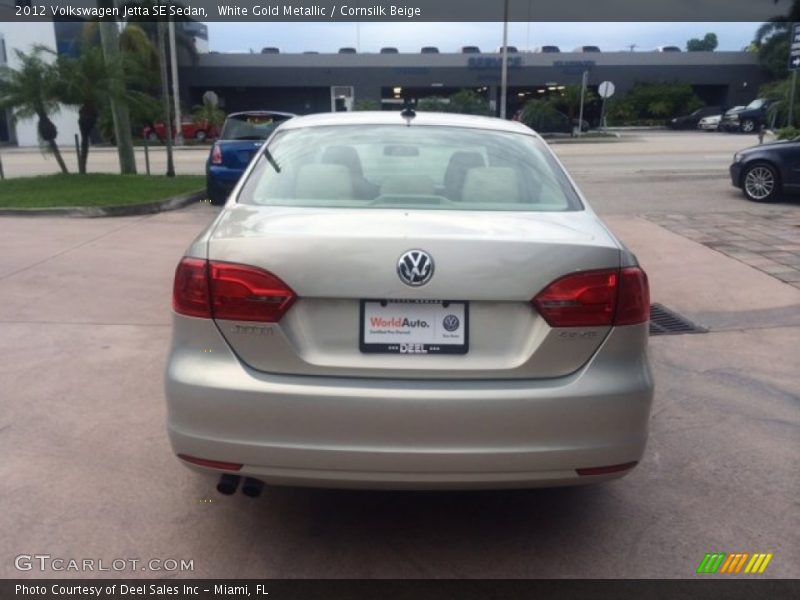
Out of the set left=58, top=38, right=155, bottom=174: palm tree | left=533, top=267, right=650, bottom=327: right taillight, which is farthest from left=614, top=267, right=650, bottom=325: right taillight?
left=58, top=38, right=155, bottom=174: palm tree

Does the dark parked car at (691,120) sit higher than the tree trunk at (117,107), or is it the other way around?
the tree trunk at (117,107)

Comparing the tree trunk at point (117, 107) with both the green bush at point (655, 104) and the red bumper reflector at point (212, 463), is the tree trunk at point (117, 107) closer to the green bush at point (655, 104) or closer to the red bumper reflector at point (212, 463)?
the red bumper reflector at point (212, 463)

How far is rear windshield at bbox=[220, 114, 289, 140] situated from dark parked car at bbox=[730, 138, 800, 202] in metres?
7.93

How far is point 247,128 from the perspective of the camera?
512 inches

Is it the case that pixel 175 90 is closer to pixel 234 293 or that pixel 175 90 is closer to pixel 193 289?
pixel 193 289

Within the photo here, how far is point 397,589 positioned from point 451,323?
1.03 metres

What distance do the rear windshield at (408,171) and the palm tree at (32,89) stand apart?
43.6 ft

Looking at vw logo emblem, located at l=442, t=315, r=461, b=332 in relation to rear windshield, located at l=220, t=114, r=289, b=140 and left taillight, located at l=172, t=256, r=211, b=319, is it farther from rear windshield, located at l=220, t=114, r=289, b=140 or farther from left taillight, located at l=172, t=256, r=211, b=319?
rear windshield, located at l=220, t=114, r=289, b=140

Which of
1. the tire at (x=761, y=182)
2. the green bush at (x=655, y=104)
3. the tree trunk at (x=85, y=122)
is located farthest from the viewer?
the green bush at (x=655, y=104)

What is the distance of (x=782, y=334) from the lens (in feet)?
19.4

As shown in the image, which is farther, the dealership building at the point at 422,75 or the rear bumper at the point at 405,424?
the dealership building at the point at 422,75

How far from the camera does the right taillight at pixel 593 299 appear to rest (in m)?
2.71

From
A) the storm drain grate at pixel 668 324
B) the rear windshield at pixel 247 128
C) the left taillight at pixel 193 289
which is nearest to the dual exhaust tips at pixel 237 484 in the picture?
the left taillight at pixel 193 289

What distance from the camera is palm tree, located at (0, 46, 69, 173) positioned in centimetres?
1502
